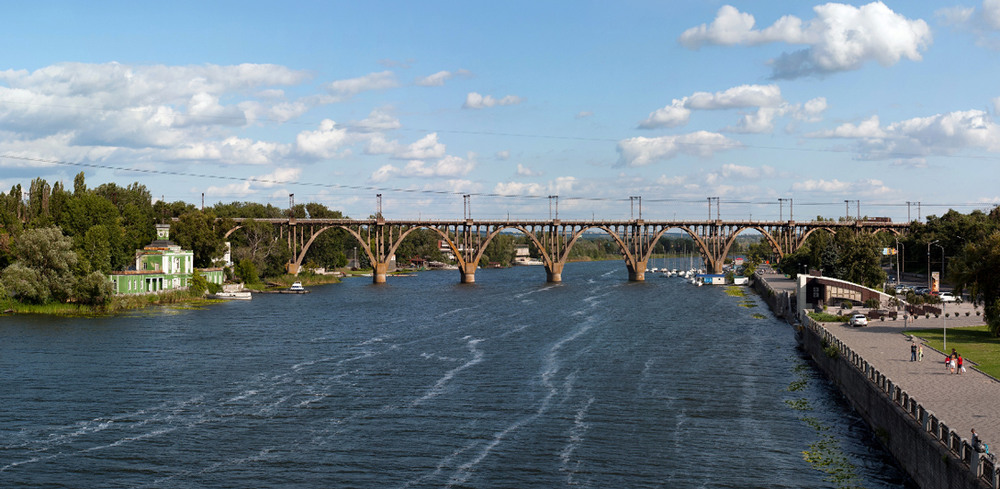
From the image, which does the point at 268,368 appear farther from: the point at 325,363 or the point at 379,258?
the point at 379,258

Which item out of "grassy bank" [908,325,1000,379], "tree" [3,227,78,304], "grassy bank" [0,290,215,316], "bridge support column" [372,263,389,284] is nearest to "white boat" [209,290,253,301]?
"grassy bank" [0,290,215,316]

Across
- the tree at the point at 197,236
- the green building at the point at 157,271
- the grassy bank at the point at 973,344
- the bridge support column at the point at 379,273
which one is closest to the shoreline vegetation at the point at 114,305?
the green building at the point at 157,271

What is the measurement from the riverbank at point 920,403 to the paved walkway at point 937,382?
3cm

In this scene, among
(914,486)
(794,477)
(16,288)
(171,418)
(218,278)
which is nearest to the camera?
(914,486)

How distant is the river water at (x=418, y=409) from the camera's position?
1350 inches

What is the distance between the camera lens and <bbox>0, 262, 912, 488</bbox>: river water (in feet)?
112

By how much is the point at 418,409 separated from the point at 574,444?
34.3 feet

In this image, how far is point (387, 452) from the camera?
122 feet

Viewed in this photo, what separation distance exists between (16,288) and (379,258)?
95.3 metres

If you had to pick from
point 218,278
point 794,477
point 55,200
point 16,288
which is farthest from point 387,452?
point 218,278

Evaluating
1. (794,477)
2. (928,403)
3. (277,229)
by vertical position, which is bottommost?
(794,477)

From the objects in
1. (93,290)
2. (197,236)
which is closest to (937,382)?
(93,290)

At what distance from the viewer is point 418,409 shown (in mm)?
45594

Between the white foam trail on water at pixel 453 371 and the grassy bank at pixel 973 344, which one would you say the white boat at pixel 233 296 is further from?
the grassy bank at pixel 973 344
